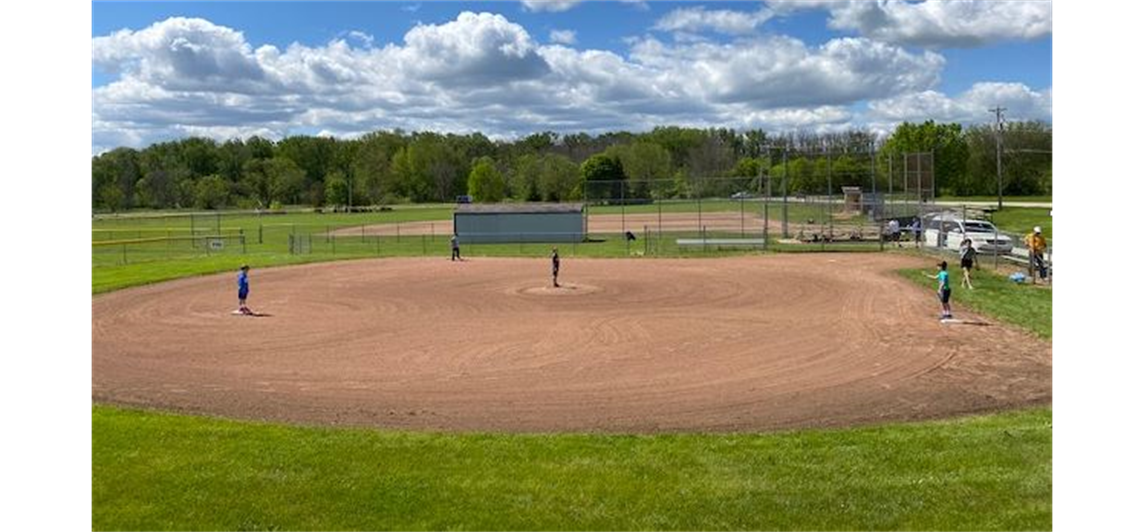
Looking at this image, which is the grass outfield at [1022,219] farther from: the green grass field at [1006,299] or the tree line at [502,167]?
the green grass field at [1006,299]

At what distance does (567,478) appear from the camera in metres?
10.7

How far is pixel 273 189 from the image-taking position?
460 feet

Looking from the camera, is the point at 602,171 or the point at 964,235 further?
the point at 602,171

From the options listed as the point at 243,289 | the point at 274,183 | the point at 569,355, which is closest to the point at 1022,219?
the point at 569,355

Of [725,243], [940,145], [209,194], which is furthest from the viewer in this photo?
[209,194]

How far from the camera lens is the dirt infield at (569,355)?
15.2m

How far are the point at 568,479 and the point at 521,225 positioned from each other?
4741 cm

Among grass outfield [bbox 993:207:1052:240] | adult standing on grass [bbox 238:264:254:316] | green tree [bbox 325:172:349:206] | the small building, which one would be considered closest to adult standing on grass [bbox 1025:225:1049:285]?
adult standing on grass [bbox 238:264:254:316]

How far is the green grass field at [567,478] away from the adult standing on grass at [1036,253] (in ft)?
56.6

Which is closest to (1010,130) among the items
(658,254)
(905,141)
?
(905,141)

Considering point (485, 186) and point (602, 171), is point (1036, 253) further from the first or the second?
point (485, 186)

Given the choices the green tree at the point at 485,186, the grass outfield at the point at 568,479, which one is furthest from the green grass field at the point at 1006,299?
the green tree at the point at 485,186
